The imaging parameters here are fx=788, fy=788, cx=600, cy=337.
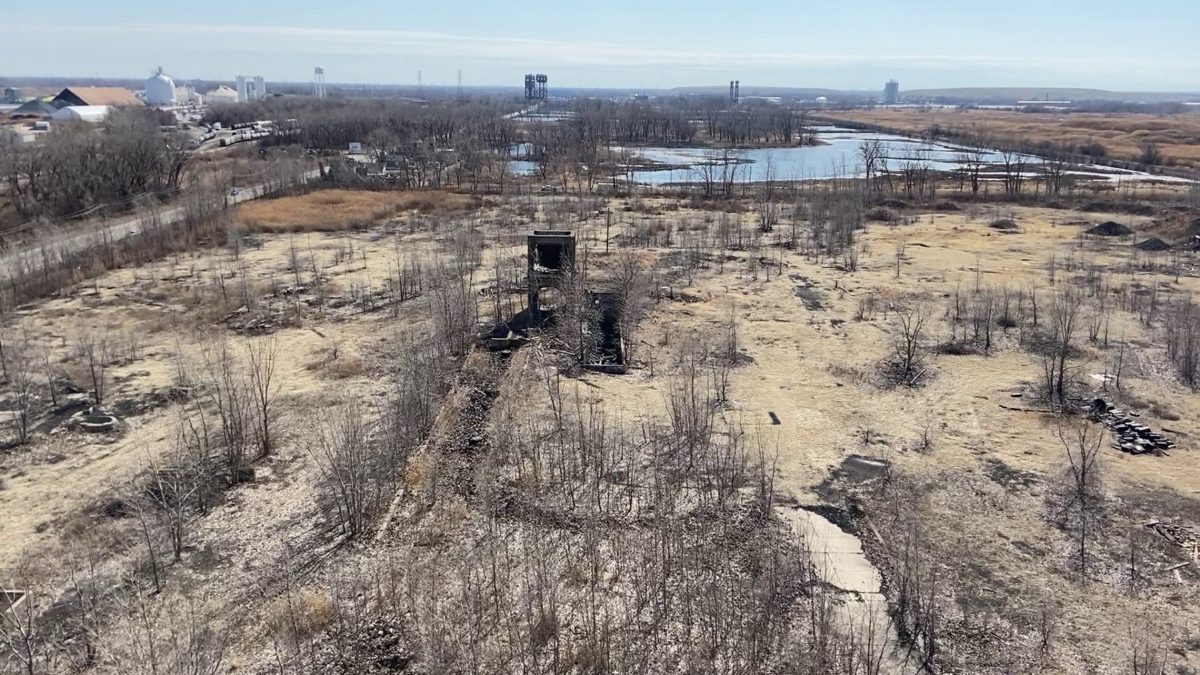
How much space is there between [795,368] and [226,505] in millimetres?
8567

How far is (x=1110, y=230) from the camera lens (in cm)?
2459

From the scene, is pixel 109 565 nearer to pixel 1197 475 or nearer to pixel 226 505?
pixel 226 505

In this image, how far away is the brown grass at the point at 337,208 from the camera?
25359 millimetres

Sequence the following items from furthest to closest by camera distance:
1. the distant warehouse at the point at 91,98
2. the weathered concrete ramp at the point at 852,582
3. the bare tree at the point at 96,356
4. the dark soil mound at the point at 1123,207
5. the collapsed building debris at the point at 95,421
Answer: the distant warehouse at the point at 91,98, the dark soil mound at the point at 1123,207, the bare tree at the point at 96,356, the collapsed building debris at the point at 95,421, the weathered concrete ramp at the point at 852,582

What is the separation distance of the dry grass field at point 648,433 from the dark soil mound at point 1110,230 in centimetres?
307

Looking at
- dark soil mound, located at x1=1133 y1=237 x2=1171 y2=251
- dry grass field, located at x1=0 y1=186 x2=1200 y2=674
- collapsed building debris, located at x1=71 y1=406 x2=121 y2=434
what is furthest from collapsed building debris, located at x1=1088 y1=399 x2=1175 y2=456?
dark soil mound, located at x1=1133 y1=237 x2=1171 y2=251

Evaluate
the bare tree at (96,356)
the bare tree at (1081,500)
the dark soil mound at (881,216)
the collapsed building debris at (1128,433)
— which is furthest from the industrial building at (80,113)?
the bare tree at (1081,500)

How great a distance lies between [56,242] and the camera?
856 inches

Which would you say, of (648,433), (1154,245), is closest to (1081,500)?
(648,433)

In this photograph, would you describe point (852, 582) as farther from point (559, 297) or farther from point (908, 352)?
point (559, 297)

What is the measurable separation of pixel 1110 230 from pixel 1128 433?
17.6 m

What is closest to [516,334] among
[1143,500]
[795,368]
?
[795,368]

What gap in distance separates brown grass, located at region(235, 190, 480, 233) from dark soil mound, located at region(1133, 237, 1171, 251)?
21.5m

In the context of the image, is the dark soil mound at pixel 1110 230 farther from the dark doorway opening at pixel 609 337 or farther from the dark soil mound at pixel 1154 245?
the dark doorway opening at pixel 609 337
